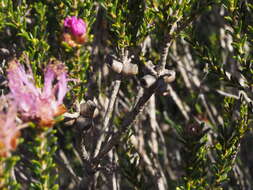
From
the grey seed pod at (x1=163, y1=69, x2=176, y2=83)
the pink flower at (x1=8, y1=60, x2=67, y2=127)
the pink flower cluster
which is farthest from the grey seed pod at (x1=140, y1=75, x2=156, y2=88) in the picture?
the pink flower cluster

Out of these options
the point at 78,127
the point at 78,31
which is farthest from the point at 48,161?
the point at 78,31

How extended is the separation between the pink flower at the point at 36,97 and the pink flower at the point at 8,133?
0.08 m

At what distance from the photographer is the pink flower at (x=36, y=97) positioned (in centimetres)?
137

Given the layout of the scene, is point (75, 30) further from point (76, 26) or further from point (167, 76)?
point (167, 76)

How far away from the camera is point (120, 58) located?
1977 millimetres

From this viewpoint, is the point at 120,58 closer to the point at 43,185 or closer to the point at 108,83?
the point at 43,185

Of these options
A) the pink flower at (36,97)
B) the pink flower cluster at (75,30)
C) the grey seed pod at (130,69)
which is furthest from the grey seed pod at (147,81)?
the pink flower cluster at (75,30)

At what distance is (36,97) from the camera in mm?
1461

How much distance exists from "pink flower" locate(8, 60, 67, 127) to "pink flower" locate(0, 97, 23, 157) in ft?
0.26

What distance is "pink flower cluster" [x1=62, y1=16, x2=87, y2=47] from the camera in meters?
1.89

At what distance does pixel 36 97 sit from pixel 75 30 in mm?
560

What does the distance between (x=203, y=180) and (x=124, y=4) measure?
3.70 feet

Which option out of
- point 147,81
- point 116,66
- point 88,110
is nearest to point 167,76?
point 147,81

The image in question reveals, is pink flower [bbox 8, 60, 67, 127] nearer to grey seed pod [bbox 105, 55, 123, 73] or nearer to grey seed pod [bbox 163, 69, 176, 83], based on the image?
grey seed pod [bbox 105, 55, 123, 73]
